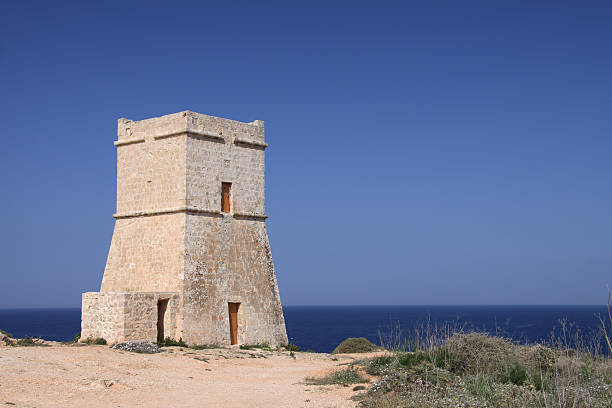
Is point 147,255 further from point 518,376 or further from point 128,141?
point 518,376

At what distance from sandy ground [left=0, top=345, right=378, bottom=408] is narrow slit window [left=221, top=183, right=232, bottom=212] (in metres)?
5.53

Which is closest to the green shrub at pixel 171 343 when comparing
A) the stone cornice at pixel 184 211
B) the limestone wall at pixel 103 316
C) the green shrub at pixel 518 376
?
the limestone wall at pixel 103 316

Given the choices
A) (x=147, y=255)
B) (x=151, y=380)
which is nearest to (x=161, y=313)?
(x=147, y=255)

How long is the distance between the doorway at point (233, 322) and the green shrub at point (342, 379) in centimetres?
776

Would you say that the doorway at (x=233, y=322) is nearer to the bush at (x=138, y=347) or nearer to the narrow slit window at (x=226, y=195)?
the narrow slit window at (x=226, y=195)

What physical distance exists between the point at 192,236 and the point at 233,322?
10.4 feet

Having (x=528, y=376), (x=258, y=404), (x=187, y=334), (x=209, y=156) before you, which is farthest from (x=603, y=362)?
(x=209, y=156)

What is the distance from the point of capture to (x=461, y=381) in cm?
1101

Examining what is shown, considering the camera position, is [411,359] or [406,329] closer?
[411,359]

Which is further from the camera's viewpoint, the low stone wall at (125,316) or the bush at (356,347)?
the bush at (356,347)

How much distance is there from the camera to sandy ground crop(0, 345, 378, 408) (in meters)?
11.3

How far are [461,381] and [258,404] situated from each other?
3414 millimetres

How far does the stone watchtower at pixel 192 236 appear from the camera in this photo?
65.6 feet

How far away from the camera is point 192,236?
67.6 ft
